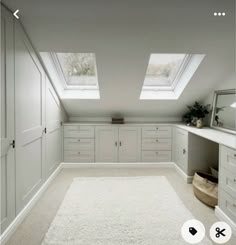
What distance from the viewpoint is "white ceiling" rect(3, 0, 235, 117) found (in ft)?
6.05

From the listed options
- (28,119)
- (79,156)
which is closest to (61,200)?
(28,119)

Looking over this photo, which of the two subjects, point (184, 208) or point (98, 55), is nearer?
point (184, 208)

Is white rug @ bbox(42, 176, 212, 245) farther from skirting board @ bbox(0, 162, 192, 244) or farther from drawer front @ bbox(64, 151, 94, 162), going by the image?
drawer front @ bbox(64, 151, 94, 162)

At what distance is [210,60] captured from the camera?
269 centimetres

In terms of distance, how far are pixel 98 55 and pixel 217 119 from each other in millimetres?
2065

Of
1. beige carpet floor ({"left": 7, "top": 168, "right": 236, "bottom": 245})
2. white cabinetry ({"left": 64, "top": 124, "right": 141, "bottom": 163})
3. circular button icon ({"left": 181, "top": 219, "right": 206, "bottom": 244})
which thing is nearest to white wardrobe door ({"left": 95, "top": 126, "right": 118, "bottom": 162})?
white cabinetry ({"left": 64, "top": 124, "right": 141, "bottom": 163})

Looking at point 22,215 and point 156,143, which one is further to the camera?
point 156,143

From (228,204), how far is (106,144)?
235 cm

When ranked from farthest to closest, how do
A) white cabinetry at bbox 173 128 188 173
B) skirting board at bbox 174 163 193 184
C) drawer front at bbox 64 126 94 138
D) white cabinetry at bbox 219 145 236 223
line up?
drawer front at bbox 64 126 94 138, white cabinetry at bbox 173 128 188 173, skirting board at bbox 174 163 193 184, white cabinetry at bbox 219 145 236 223

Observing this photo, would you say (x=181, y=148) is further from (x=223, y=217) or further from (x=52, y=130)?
(x=52, y=130)

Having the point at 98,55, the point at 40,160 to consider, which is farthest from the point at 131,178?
the point at 98,55

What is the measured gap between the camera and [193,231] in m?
2.08

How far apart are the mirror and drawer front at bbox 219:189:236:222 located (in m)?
1.01

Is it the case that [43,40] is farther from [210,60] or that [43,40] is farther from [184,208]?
[184,208]
